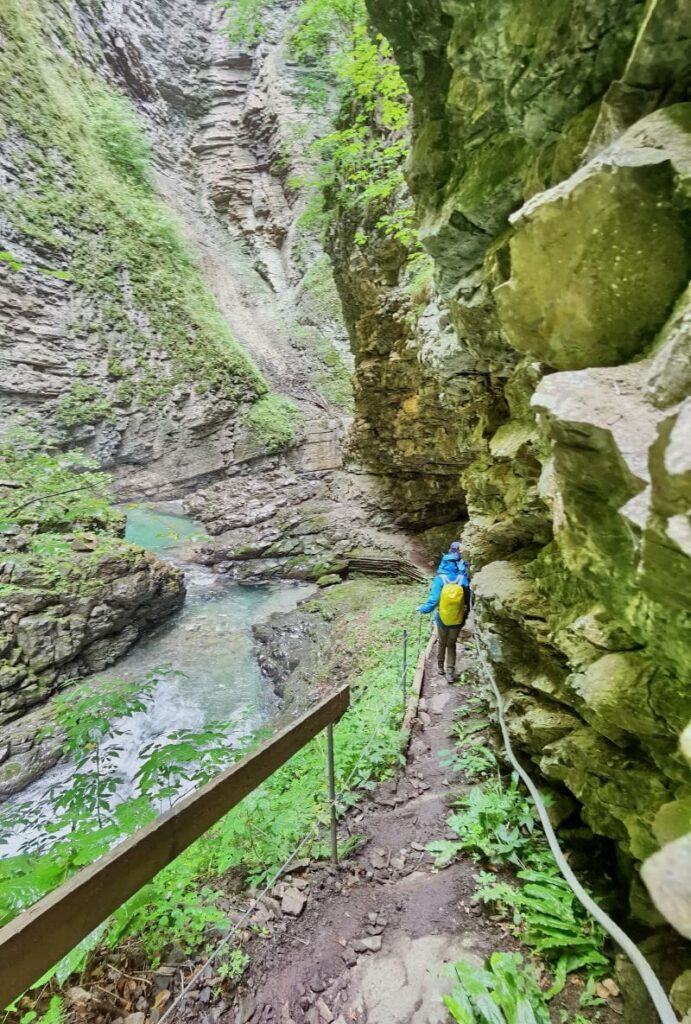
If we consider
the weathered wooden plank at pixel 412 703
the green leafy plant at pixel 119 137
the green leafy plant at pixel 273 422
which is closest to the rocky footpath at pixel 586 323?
the weathered wooden plank at pixel 412 703

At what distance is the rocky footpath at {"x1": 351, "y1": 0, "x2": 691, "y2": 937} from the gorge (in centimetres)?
2

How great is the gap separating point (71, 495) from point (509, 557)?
382 inches

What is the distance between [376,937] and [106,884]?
2.31 meters

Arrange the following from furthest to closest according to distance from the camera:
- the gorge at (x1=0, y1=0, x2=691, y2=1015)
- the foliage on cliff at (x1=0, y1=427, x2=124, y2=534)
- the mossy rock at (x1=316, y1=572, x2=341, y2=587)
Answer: the mossy rock at (x1=316, y1=572, x2=341, y2=587), the foliage on cliff at (x1=0, y1=427, x2=124, y2=534), the gorge at (x1=0, y1=0, x2=691, y2=1015)

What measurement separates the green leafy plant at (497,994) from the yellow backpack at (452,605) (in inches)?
141

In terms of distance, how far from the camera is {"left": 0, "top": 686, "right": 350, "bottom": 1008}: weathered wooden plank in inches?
53.6

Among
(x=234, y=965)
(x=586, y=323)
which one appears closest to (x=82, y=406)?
(x=234, y=965)

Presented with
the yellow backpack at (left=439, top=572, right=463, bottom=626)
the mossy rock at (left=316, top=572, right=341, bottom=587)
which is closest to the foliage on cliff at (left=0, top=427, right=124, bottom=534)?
the yellow backpack at (left=439, top=572, right=463, bottom=626)

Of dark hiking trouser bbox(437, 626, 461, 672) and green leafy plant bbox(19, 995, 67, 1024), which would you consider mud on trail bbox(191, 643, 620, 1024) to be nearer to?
green leafy plant bbox(19, 995, 67, 1024)

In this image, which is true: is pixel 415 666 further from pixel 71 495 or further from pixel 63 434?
pixel 63 434

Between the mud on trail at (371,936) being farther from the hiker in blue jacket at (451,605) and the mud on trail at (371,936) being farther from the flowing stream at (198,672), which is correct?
the flowing stream at (198,672)

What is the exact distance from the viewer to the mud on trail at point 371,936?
2.60 m

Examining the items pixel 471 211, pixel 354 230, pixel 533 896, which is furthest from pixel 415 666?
pixel 354 230

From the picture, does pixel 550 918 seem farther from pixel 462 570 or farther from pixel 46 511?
pixel 46 511
